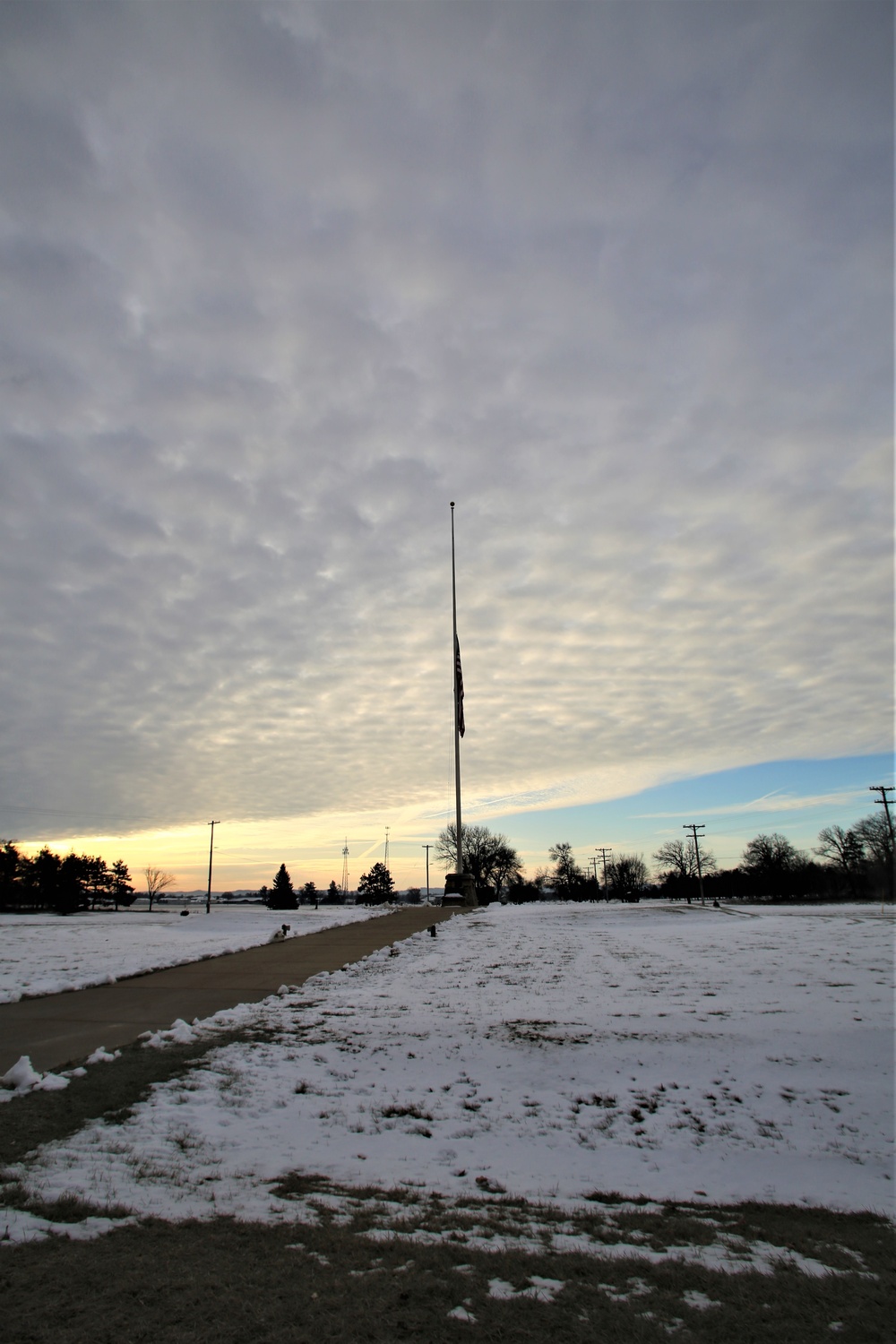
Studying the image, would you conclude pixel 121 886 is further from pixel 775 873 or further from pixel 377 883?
pixel 775 873

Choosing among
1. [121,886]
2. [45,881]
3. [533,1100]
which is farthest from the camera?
[121,886]

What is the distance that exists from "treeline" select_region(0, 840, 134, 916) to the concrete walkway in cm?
7582

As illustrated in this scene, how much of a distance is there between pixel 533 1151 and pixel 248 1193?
1.87m

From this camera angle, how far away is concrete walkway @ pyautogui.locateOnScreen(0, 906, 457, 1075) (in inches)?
265

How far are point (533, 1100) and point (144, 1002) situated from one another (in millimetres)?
5615

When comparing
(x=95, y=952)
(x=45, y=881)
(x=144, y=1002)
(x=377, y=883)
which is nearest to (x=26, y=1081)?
(x=144, y=1002)

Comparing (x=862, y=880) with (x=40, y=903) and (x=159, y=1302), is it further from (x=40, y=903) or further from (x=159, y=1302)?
(x=40, y=903)

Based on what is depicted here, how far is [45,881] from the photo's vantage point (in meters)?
88.1

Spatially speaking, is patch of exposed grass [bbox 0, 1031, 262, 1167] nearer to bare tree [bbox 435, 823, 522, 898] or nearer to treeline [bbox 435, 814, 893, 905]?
treeline [bbox 435, 814, 893, 905]

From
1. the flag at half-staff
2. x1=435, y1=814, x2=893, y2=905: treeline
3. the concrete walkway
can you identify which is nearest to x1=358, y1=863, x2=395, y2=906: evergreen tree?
x1=435, y1=814, x2=893, y2=905: treeline

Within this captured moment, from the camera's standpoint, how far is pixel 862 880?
16.8 metres

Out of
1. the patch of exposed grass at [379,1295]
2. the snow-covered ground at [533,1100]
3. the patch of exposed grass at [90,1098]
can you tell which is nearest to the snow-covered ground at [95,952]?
the snow-covered ground at [533,1100]

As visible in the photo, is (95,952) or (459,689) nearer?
(95,952)

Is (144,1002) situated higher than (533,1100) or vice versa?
(144,1002)
